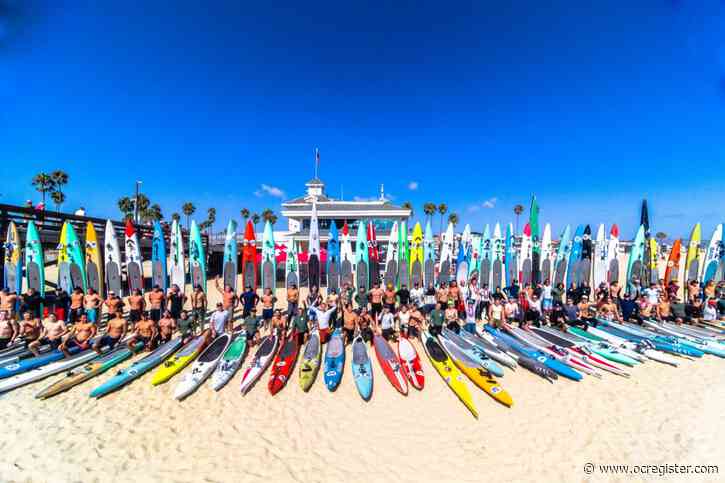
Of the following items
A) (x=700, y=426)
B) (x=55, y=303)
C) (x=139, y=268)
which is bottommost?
(x=700, y=426)

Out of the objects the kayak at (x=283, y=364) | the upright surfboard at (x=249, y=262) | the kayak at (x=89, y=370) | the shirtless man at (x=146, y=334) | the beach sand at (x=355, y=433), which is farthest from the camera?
the upright surfboard at (x=249, y=262)

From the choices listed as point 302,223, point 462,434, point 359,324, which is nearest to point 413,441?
point 462,434

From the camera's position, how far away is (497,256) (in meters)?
14.3

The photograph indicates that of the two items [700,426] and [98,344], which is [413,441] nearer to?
[700,426]

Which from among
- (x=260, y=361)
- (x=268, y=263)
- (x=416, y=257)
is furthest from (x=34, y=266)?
(x=416, y=257)

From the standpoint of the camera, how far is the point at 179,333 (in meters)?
8.40

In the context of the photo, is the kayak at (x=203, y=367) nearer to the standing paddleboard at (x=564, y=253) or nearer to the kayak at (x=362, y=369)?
the kayak at (x=362, y=369)

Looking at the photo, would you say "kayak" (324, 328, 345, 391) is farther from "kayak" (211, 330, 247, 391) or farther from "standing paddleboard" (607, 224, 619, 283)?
"standing paddleboard" (607, 224, 619, 283)

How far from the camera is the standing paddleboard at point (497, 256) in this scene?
14.1 meters

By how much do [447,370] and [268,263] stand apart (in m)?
9.00

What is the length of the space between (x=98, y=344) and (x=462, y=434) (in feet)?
26.9

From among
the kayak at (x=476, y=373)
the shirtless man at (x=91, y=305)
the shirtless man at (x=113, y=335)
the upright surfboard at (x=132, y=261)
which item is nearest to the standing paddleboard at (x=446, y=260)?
the kayak at (x=476, y=373)

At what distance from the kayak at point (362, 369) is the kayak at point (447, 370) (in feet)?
5.00

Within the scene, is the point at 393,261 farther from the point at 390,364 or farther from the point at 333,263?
the point at 390,364
